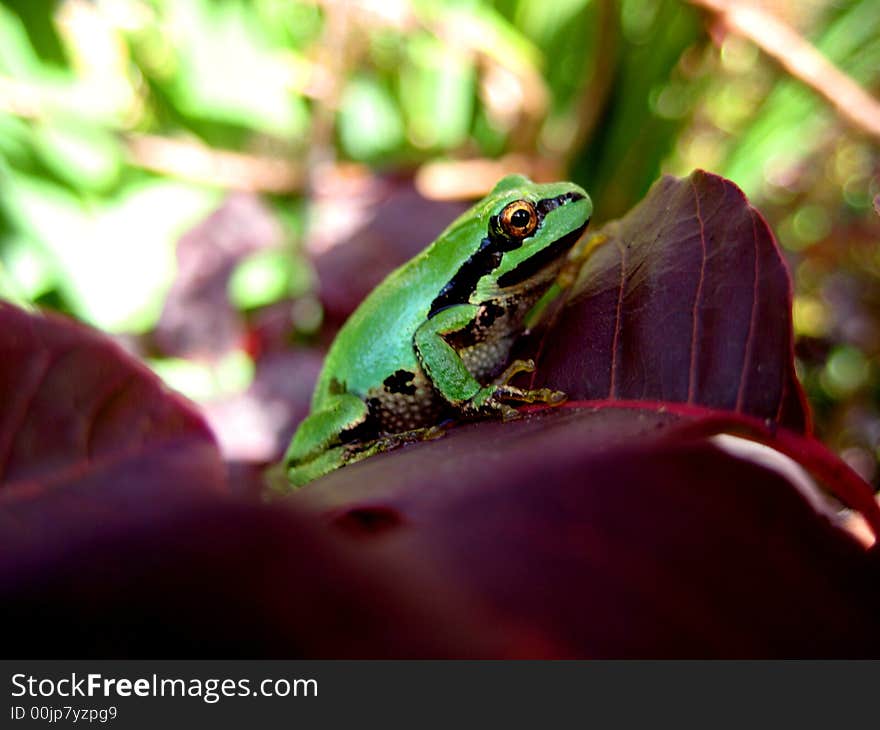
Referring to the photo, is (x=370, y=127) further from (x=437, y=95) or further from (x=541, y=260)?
(x=541, y=260)

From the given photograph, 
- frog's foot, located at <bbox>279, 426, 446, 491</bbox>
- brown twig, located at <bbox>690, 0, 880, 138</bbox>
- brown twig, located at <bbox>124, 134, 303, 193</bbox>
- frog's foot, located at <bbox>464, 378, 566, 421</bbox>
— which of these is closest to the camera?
frog's foot, located at <bbox>464, 378, 566, 421</bbox>

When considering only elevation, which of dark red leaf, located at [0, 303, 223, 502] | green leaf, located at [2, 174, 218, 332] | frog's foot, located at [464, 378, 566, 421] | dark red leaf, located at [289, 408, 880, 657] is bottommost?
dark red leaf, located at [289, 408, 880, 657]

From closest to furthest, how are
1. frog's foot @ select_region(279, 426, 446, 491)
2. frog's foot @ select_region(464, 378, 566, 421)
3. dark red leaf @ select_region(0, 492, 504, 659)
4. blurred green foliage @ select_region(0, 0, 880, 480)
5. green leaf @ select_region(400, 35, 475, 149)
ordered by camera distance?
dark red leaf @ select_region(0, 492, 504, 659) → frog's foot @ select_region(464, 378, 566, 421) → frog's foot @ select_region(279, 426, 446, 491) → blurred green foliage @ select_region(0, 0, 880, 480) → green leaf @ select_region(400, 35, 475, 149)

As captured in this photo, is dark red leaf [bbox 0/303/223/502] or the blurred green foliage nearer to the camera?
dark red leaf [bbox 0/303/223/502]

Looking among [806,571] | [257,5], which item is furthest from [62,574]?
[257,5]

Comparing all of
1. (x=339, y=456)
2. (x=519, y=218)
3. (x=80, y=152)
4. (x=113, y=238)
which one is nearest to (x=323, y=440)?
(x=339, y=456)

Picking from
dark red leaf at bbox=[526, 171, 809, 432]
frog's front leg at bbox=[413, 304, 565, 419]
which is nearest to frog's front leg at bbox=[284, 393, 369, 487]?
frog's front leg at bbox=[413, 304, 565, 419]

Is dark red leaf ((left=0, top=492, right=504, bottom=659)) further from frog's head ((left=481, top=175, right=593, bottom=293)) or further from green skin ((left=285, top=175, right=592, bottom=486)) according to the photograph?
frog's head ((left=481, top=175, right=593, bottom=293))
